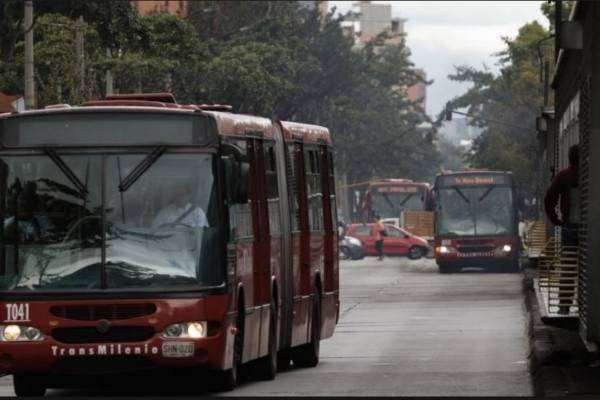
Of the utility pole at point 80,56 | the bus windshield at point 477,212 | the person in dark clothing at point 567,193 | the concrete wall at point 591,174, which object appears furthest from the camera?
the bus windshield at point 477,212

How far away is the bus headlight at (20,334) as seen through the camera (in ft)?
53.5

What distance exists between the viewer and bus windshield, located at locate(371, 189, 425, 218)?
99.8m

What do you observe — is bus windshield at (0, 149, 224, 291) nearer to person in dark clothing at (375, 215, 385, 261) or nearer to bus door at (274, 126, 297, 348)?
bus door at (274, 126, 297, 348)

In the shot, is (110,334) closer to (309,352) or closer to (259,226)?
(259,226)

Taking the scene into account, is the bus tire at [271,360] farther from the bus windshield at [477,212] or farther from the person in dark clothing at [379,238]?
the person in dark clothing at [379,238]

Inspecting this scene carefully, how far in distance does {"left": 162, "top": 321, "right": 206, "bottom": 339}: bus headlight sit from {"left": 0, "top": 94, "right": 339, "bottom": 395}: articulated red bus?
15 mm

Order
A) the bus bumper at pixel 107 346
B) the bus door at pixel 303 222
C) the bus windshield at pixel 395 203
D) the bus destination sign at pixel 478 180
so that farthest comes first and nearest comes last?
the bus windshield at pixel 395 203, the bus destination sign at pixel 478 180, the bus door at pixel 303 222, the bus bumper at pixel 107 346

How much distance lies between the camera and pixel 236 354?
57.8 feet

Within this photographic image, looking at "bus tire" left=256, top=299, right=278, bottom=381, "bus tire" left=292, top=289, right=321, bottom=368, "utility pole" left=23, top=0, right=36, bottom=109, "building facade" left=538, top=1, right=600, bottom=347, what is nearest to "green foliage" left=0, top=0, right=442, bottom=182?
"utility pole" left=23, top=0, right=36, bottom=109

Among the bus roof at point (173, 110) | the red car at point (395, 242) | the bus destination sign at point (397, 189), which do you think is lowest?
the red car at point (395, 242)

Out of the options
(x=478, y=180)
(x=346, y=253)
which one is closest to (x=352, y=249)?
(x=346, y=253)

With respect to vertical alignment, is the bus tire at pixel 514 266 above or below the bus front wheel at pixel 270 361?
below

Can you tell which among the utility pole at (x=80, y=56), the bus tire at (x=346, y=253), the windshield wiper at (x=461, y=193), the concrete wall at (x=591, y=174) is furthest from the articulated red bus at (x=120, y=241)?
the bus tire at (x=346, y=253)

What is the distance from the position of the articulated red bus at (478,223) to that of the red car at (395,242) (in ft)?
59.6
